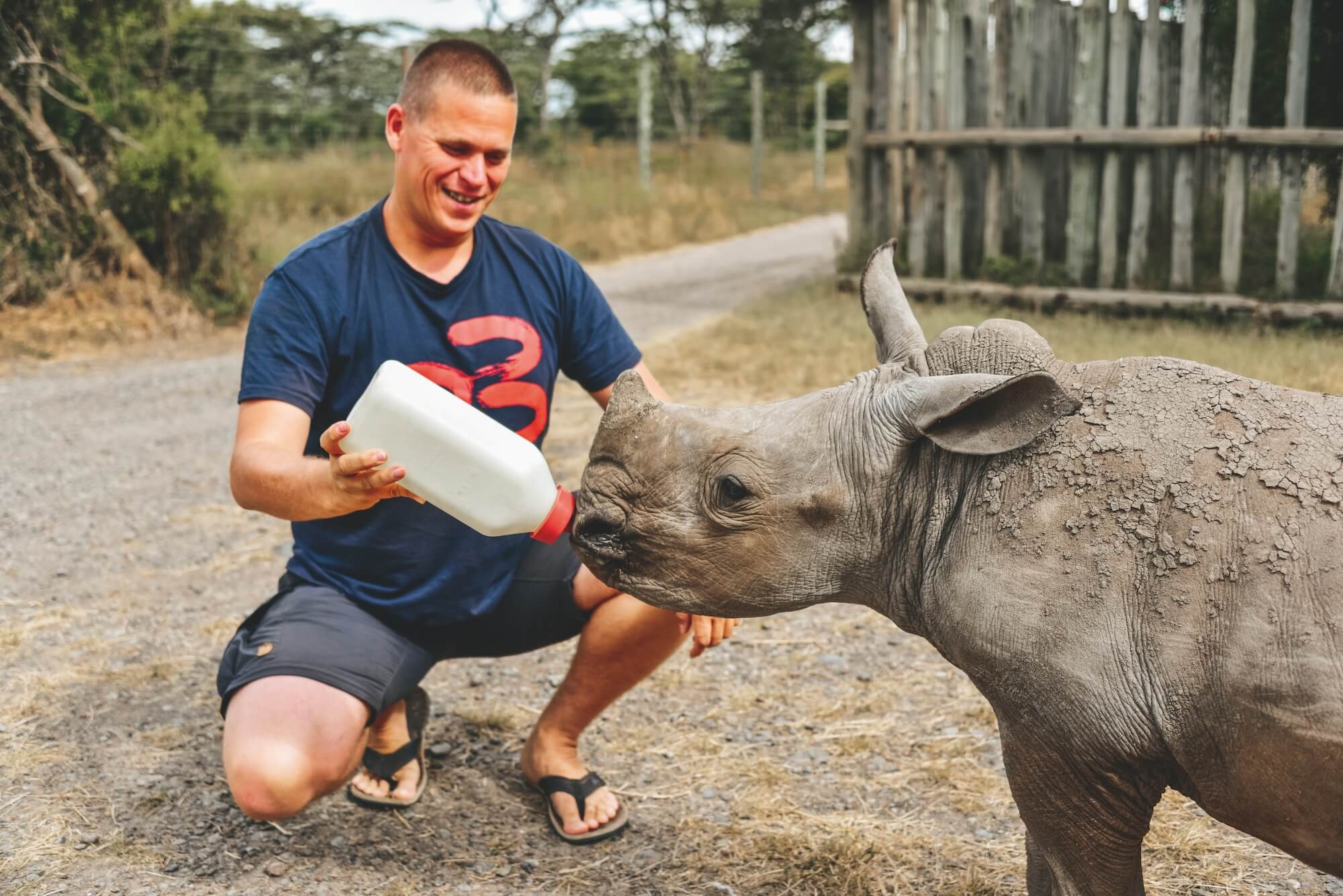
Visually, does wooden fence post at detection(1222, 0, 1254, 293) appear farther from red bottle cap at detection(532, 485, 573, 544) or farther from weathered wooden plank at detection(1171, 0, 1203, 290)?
red bottle cap at detection(532, 485, 573, 544)

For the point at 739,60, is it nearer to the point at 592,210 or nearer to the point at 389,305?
the point at 592,210

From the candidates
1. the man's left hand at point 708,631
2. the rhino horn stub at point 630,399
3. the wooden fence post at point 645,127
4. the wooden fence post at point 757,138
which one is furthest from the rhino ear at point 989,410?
the wooden fence post at point 757,138

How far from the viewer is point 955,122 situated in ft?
36.6

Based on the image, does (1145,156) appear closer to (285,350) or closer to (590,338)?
(590,338)

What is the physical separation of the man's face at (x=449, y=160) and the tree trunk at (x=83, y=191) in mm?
8536

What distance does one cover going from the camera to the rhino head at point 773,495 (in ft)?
8.91

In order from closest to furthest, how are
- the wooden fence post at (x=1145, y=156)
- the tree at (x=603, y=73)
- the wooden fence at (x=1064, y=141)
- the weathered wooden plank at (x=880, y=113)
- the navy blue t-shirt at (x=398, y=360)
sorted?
1. the navy blue t-shirt at (x=398, y=360)
2. the wooden fence at (x=1064, y=141)
3. the wooden fence post at (x=1145, y=156)
4. the weathered wooden plank at (x=880, y=113)
5. the tree at (x=603, y=73)

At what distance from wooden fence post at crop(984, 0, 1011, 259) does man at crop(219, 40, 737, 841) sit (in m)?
7.74

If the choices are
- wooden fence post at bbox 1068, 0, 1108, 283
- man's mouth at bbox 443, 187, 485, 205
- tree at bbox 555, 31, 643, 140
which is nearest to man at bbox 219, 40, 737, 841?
man's mouth at bbox 443, 187, 485, 205

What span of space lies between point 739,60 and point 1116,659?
130ft

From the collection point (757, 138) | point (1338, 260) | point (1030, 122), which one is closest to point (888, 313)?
point (1338, 260)

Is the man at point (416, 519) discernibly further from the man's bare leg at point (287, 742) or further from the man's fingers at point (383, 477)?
the man's fingers at point (383, 477)

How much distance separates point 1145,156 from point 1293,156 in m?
1.11

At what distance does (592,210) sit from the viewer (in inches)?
749
